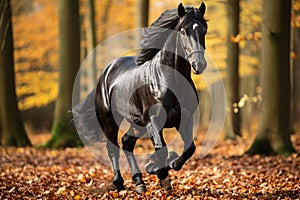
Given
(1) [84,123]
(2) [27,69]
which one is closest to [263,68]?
(1) [84,123]

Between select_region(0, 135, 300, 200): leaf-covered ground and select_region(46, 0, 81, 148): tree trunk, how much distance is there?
868mm

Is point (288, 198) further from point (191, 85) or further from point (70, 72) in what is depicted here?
point (70, 72)

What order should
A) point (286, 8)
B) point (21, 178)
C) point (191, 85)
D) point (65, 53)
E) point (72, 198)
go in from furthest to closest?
point (65, 53)
point (286, 8)
point (21, 178)
point (72, 198)
point (191, 85)

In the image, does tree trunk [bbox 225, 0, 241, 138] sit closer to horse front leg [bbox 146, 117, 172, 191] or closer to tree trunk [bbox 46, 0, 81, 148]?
tree trunk [bbox 46, 0, 81, 148]

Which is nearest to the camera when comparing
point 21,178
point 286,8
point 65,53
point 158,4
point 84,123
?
point 84,123

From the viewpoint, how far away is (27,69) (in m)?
28.5

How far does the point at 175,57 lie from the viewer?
662cm

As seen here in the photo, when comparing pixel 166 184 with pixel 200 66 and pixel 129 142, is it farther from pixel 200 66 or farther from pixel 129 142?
pixel 200 66

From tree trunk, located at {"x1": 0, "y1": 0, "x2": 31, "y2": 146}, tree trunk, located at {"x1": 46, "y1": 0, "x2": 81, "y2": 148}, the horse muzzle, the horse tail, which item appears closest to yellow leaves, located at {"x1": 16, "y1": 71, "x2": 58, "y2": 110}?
tree trunk, located at {"x1": 0, "y1": 0, "x2": 31, "y2": 146}

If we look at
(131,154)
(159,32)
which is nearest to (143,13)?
(131,154)

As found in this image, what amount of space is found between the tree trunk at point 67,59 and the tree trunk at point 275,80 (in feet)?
Result: 16.7

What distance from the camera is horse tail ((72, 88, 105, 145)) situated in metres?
8.33

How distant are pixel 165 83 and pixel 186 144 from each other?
0.82 metres

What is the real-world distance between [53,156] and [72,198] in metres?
5.95
